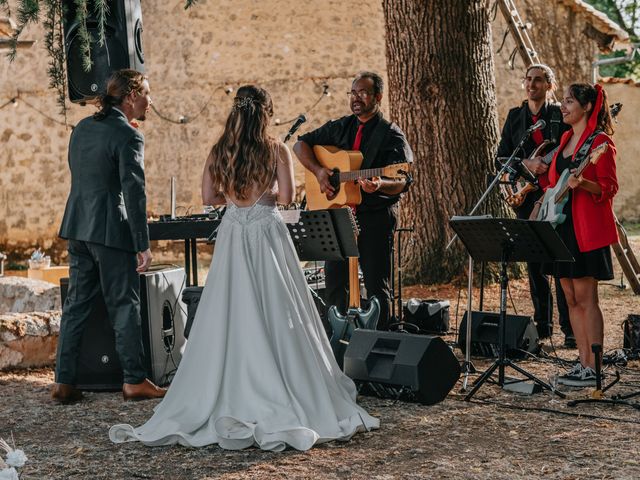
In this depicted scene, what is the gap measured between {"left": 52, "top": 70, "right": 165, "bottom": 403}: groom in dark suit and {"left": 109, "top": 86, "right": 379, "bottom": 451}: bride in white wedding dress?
0.66 m

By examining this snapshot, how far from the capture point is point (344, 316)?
5.88 metres

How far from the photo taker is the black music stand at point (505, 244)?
4.99 m

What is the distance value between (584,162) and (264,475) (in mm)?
2729

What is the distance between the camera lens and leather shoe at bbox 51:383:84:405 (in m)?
5.42

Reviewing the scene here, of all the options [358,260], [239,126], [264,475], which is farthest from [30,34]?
[264,475]

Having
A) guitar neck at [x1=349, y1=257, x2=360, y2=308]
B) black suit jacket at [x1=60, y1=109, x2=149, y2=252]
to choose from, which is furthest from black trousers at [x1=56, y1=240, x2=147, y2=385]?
guitar neck at [x1=349, y1=257, x2=360, y2=308]

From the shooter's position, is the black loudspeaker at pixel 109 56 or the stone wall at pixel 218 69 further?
the stone wall at pixel 218 69

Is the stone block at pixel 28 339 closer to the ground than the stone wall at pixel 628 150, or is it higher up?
closer to the ground

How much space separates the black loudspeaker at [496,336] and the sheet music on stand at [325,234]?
1304mm

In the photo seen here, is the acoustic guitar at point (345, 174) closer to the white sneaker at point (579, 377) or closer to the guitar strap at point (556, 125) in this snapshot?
the guitar strap at point (556, 125)

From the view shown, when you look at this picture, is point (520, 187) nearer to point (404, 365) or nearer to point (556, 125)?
point (556, 125)

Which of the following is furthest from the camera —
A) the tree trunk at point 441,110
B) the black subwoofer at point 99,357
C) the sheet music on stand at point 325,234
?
the tree trunk at point 441,110

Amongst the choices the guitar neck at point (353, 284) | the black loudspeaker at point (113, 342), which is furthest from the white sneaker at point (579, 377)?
the black loudspeaker at point (113, 342)

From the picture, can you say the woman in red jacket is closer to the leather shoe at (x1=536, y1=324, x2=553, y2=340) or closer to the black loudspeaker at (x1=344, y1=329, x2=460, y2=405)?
the black loudspeaker at (x1=344, y1=329, x2=460, y2=405)
